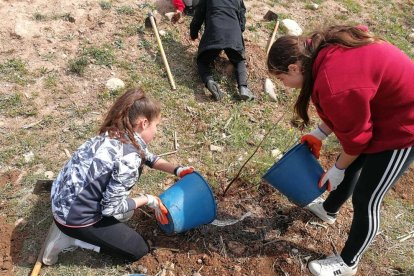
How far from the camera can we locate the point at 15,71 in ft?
13.5

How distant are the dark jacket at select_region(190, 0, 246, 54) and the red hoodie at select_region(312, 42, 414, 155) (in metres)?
2.20

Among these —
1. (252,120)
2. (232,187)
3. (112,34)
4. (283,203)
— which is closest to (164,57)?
(112,34)

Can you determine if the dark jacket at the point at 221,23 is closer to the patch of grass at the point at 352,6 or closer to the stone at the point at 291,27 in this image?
the stone at the point at 291,27

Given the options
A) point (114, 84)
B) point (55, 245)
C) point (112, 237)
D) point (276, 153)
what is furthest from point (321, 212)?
point (114, 84)

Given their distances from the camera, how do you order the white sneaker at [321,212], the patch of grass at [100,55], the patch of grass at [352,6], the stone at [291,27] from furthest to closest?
the patch of grass at [352,6] < the stone at [291,27] < the patch of grass at [100,55] < the white sneaker at [321,212]

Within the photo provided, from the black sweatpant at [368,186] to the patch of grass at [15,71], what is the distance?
10.4ft

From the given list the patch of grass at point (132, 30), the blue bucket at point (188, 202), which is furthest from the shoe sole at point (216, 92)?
the blue bucket at point (188, 202)

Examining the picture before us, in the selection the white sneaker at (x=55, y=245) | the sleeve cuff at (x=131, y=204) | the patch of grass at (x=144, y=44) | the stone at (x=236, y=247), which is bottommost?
the stone at (x=236, y=247)

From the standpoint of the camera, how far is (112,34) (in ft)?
15.3

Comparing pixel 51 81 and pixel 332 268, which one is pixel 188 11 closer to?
pixel 51 81

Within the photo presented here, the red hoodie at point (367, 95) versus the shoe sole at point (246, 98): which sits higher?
the red hoodie at point (367, 95)

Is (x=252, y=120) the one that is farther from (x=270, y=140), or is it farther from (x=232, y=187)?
(x=232, y=187)

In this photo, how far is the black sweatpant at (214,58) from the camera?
421cm

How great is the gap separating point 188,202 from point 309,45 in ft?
4.02
